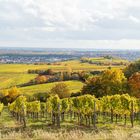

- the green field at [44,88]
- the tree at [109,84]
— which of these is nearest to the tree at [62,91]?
the green field at [44,88]

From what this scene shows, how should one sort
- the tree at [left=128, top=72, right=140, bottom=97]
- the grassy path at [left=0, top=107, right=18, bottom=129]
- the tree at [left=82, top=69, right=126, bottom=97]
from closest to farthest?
the grassy path at [left=0, top=107, right=18, bottom=129], the tree at [left=128, top=72, right=140, bottom=97], the tree at [left=82, top=69, right=126, bottom=97]

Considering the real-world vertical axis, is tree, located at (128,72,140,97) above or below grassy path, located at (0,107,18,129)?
above

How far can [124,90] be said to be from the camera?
70.7 metres

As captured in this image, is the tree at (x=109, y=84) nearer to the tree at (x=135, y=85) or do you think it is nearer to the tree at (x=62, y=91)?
the tree at (x=135, y=85)

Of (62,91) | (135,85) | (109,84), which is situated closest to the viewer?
(135,85)

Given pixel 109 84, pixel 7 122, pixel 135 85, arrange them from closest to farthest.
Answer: pixel 7 122 < pixel 135 85 < pixel 109 84

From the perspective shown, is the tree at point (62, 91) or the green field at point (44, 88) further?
the green field at point (44, 88)

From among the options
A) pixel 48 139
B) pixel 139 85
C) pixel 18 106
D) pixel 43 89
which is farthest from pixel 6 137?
pixel 43 89

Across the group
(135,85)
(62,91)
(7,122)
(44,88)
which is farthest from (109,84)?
(44,88)

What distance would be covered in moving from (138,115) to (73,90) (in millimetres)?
Answer: 48189

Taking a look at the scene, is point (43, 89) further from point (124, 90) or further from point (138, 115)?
point (138, 115)

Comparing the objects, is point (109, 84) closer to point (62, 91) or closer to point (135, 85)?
point (135, 85)

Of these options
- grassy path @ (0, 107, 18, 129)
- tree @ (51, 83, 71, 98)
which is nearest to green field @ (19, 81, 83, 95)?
tree @ (51, 83, 71, 98)

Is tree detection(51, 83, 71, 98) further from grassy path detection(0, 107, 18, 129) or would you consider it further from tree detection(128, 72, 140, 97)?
grassy path detection(0, 107, 18, 129)
